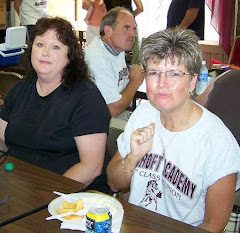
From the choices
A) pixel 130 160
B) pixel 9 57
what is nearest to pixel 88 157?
pixel 130 160

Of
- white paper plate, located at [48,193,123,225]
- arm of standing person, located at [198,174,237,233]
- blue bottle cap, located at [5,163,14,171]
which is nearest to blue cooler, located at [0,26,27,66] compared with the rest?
blue bottle cap, located at [5,163,14,171]

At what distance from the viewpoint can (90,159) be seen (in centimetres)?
182

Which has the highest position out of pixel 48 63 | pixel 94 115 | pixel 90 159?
pixel 48 63

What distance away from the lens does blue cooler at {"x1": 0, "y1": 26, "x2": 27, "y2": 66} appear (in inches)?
→ 142

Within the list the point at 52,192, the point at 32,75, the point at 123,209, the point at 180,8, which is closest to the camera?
the point at 123,209

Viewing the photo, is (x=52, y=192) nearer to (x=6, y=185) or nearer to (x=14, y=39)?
(x=6, y=185)

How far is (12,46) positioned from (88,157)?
6.93 ft

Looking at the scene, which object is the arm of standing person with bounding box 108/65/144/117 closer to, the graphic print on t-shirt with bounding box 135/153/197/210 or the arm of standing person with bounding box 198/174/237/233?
the graphic print on t-shirt with bounding box 135/153/197/210

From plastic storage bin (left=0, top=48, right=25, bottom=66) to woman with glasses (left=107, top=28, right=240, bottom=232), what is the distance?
2309 mm

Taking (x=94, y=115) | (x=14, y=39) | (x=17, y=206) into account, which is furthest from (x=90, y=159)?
(x=14, y=39)

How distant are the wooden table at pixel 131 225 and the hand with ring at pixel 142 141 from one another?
0.25 meters

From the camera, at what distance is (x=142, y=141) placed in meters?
1.49

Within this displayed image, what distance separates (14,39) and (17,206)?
8.23 feet

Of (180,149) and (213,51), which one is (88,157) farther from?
(213,51)
